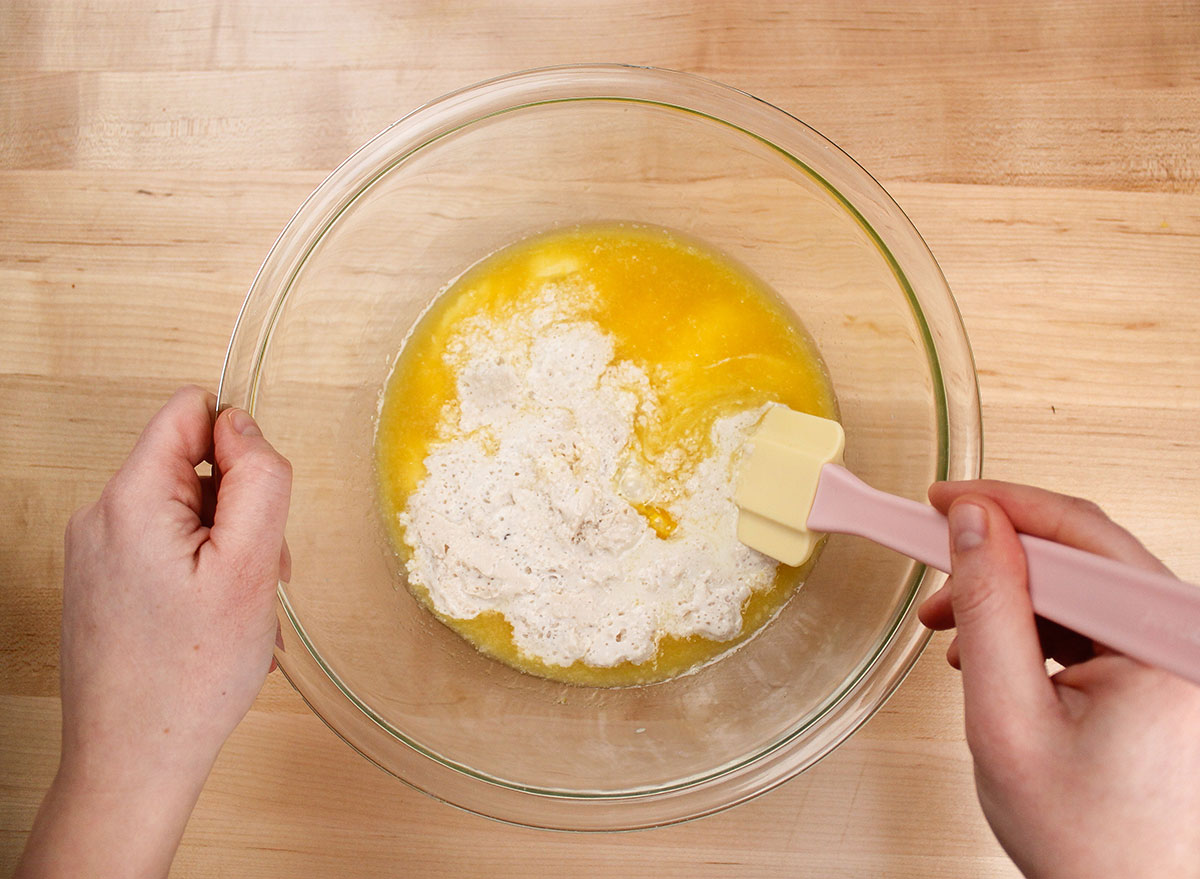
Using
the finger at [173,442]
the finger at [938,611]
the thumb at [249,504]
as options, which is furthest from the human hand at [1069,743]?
the finger at [173,442]

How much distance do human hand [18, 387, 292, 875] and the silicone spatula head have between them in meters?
0.70

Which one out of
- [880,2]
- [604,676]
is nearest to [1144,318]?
[880,2]

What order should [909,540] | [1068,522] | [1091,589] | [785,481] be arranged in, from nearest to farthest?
[1091,589] < [1068,522] < [909,540] < [785,481]

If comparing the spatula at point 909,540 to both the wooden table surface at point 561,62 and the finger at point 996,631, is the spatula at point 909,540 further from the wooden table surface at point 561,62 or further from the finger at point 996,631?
the wooden table surface at point 561,62

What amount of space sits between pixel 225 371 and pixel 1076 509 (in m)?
1.20

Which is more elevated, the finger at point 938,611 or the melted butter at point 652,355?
the melted butter at point 652,355

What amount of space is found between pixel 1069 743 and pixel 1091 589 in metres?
0.17

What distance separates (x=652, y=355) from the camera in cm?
134

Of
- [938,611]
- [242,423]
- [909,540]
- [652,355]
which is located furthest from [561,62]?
[938,611]

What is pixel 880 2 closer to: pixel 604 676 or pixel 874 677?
pixel 874 677

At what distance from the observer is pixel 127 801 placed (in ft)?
3.32

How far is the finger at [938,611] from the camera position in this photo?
1.09 meters

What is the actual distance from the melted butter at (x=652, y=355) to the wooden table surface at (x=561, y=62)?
0.27 m

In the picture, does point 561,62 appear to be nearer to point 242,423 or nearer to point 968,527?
point 242,423
